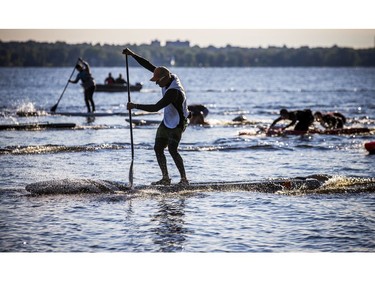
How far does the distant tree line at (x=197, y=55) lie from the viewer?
9531 mm

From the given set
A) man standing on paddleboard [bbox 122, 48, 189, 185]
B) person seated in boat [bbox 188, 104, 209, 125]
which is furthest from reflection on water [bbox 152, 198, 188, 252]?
person seated in boat [bbox 188, 104, 209, 125]

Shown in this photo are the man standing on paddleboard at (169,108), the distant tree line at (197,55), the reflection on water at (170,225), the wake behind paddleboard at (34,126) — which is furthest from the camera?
the wake behind paddleboard at (34,126)

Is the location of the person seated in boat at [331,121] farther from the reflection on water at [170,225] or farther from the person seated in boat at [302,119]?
the reflection on water at [170,225]

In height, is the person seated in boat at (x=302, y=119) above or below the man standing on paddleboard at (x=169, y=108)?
below

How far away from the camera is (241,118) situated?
22.3m

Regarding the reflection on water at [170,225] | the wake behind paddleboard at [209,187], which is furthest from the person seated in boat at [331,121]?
the reflection on water at [170,225]

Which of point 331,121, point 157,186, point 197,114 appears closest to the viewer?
point 157,186

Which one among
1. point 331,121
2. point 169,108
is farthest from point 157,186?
point 331,121

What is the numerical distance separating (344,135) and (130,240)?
1063 cm

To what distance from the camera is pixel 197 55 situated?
33.8ft

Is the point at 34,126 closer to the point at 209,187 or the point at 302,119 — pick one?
the point at 302,119

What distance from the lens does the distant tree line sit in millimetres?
9531

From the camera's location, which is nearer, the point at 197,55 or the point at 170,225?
the point at 170,225
